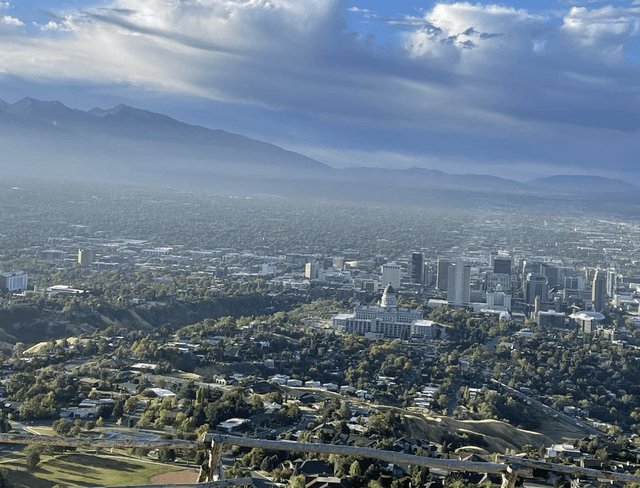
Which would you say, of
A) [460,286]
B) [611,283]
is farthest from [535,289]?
[611,283]

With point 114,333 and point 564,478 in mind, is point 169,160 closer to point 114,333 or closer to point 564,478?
point 114,333

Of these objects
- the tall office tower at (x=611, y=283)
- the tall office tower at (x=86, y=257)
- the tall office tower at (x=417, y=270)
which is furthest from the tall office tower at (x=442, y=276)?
the tall office tower at (x=86, y=257)

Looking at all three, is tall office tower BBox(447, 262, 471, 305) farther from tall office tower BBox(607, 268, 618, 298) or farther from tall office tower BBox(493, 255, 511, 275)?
tall office tower BBox(607, 268, 618, 298)

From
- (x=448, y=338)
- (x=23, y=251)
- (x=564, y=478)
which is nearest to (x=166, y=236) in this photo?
(x=23, y=251)

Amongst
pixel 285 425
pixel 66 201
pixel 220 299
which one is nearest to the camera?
pixel 285 425

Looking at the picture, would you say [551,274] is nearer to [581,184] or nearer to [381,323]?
[381,323]

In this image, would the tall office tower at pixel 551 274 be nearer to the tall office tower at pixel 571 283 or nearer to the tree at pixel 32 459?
the tall office tower at pixel 571 283
